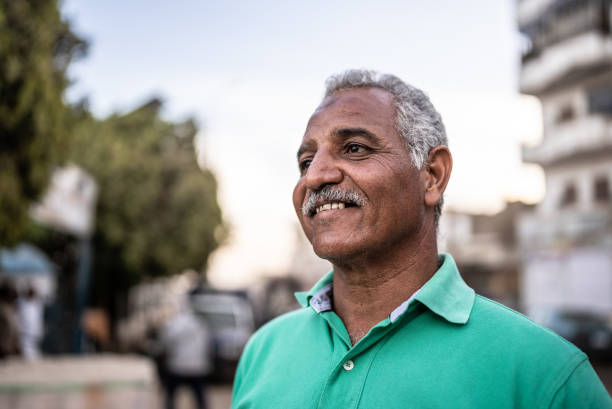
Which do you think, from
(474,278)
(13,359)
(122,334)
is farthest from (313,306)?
(474,278)

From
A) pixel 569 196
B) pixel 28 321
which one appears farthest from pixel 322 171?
pixel 569 196

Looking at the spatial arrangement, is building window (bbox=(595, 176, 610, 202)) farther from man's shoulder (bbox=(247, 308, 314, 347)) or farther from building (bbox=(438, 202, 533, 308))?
man's shoulder (bbox=(247, 308, 314, 347))

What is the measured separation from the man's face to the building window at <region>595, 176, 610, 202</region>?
25809 mm

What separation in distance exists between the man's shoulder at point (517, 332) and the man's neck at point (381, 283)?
0.22 meters

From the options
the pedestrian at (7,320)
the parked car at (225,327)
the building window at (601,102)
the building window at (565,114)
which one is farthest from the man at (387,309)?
the building window at (565,114)

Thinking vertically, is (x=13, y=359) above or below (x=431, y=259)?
below

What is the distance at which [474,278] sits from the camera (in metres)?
38.9

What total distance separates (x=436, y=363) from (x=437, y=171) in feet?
2.00

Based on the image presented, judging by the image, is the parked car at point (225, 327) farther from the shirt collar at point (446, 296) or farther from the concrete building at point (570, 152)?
the shirt collar at point (446, 296)

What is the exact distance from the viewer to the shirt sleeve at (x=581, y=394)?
1485 mm

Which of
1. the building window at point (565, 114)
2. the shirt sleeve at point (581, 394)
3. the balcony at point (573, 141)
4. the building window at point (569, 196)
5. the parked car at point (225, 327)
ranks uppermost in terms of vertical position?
the building window at point (565, 114)

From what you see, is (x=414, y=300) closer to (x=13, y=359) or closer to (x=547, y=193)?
(x=13, y=359)

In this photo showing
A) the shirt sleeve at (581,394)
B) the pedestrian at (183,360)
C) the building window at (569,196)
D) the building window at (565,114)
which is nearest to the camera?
the shirt sleeve at (581,394)

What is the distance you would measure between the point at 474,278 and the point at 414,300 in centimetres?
3853
